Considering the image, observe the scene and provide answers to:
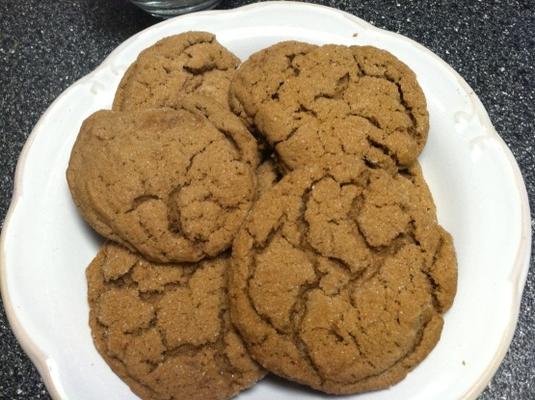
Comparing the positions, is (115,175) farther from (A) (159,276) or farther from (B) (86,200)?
(A) (159,276)

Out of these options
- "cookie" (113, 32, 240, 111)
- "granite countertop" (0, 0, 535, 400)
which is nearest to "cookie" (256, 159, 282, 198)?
"cookie" (113, 32, 240, 111)

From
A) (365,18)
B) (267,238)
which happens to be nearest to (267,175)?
(267,238)

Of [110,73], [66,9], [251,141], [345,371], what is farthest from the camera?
[66,9]

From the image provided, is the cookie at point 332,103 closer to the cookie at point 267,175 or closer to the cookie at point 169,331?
the cookie at point 267,175

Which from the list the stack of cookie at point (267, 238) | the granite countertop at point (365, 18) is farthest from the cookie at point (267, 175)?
the granite countertop at point (365, 18)

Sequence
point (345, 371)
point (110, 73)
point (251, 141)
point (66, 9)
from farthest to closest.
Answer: point (66, 9)
point (110, 73)
point (251, 141)
point (345, 371)

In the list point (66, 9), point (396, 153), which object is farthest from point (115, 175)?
point (66, 9)

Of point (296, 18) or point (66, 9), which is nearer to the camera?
point (296, 18)
